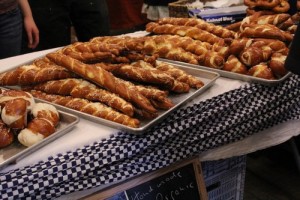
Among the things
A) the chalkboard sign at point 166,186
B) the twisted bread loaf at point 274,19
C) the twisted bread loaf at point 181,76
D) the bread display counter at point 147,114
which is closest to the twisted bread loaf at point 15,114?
the bread display counter at point 147,114

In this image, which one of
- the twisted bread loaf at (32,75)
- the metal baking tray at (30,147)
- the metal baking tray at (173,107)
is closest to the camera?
the metal baking tray at (30,147)

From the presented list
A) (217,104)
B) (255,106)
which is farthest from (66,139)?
(255,106)

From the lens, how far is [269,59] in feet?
5.29

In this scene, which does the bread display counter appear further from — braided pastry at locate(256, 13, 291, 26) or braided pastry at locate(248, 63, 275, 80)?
braided pastry at locate(256, 13, 291, 26)

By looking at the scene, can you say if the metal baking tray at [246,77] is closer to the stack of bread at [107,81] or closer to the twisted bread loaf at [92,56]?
the stack of bread at [107,81]

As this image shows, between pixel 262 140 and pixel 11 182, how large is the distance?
105 cm

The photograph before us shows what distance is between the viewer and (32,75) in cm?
148

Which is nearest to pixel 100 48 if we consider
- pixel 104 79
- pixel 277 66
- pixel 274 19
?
pixel 104 79

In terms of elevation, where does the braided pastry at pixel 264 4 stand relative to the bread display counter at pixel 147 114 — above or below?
above

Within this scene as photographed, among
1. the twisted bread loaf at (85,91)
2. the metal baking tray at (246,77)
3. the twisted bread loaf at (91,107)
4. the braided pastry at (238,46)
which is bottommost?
the metal baking tray at (246,77)

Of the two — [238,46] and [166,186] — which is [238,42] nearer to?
[238,46]

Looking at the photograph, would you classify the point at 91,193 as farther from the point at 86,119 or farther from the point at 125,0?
the point at 125,0

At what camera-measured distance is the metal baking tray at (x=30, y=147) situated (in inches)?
43.5

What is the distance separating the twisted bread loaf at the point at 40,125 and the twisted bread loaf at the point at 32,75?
20 cm
